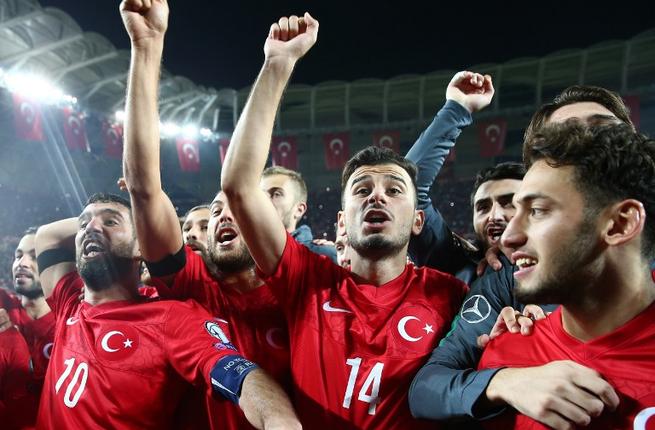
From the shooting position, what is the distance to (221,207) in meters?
2.44

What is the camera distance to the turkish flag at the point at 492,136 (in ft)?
52.7

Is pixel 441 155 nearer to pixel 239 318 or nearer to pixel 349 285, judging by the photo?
pixel 349 285

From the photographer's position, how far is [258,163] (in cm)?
176

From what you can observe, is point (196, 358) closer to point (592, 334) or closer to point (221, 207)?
point (221, 207)

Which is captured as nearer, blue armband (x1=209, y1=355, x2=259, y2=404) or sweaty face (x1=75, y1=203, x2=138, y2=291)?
blue armband (x1=209, y1=355, x2=259, y2=404)

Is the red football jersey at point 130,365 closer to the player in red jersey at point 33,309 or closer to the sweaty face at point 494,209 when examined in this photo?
the player in red jersey at point 33,309

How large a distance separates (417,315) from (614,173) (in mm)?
849

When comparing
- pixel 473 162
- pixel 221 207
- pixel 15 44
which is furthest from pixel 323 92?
pixel 221 207

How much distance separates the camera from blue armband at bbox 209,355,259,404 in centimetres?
173

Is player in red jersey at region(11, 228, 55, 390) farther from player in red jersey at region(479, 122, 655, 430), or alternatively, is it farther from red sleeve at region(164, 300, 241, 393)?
player in red jersey at region(479, 122, 655, 430)

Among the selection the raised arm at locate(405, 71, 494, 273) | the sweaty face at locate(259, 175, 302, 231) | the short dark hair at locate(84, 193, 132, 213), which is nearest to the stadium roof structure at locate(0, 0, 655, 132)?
the sweaty face at locate(259, 175, 302, 231)

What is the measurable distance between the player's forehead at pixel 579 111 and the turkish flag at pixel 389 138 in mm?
15424

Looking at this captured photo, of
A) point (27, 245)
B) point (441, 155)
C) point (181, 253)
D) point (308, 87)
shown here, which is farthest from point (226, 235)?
point (308, 87)

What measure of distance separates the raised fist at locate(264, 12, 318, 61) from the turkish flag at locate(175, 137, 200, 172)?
54.8 ft
